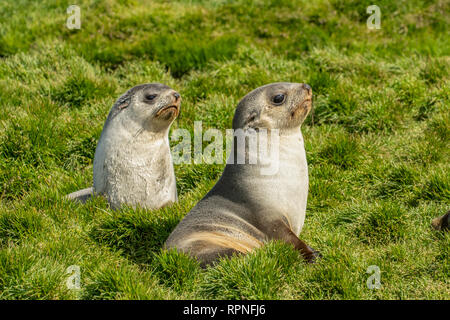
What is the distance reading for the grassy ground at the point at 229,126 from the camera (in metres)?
4.59

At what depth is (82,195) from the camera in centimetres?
642

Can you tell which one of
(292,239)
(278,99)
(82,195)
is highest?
(278,99)

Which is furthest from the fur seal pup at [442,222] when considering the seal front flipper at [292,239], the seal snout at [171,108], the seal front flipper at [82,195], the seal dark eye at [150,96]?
the seal front flipper at [82,195]

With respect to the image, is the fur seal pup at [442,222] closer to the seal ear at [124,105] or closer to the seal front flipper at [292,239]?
the seal front flipper at [292,239]

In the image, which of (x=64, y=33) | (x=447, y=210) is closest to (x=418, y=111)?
(x=447, y=210)

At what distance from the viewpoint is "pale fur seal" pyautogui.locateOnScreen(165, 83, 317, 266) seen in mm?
4910

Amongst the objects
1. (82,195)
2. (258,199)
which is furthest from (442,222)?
(82,195)

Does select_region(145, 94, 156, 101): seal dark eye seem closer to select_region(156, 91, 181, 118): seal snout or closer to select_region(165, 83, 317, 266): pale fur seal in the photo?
select_region(156, 91, 181, 118): seal snout

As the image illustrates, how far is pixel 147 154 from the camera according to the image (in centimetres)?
627

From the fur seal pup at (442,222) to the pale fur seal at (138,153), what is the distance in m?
2.61

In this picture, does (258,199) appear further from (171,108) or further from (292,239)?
(171,108)

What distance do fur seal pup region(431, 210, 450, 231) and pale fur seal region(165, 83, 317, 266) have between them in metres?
1.27

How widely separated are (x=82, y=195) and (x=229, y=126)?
240 centimetres

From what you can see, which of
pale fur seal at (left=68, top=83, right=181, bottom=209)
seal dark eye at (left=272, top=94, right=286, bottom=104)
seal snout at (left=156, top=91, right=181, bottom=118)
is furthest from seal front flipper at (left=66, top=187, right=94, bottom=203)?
seal dark eye at (left=272, top=94, right=286, bottom=104)
